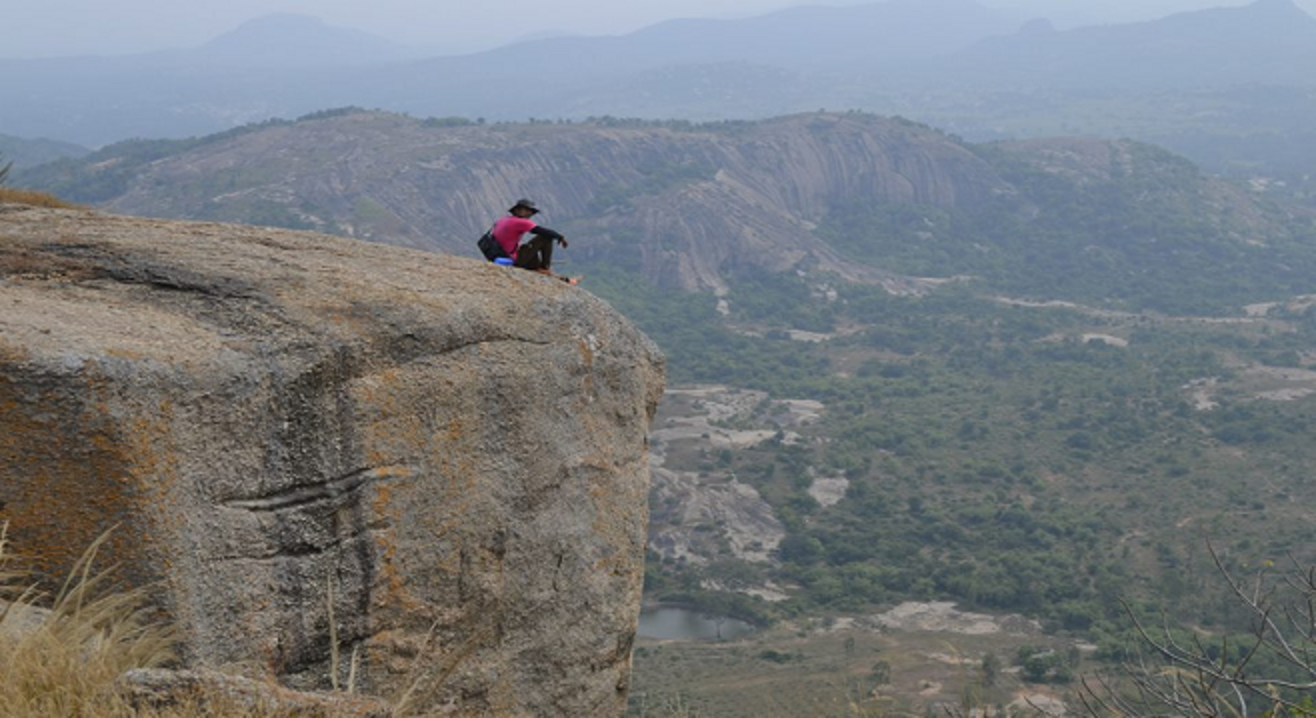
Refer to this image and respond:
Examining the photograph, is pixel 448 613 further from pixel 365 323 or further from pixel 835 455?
pixel 835 455

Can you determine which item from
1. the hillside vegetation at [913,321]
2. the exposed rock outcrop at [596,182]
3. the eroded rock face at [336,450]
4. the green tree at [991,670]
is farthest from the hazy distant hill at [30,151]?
the eroded rock face at [336,450]

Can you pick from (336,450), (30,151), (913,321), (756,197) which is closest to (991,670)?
(336,450)

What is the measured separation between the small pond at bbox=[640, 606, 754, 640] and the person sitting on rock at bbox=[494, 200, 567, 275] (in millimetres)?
35242

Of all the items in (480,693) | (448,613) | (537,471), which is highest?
(537,471)

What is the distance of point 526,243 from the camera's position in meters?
8.80

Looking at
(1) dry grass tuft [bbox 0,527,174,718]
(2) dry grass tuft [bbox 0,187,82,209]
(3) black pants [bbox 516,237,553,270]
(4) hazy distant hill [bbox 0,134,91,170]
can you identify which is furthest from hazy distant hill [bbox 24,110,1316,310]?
(1) dry grass tuft [bbox 0,527,174,718]

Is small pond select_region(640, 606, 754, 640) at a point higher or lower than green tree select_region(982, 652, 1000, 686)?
lower

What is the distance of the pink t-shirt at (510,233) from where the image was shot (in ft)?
29.5

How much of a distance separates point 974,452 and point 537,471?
214ft

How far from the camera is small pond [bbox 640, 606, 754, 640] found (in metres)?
44.3

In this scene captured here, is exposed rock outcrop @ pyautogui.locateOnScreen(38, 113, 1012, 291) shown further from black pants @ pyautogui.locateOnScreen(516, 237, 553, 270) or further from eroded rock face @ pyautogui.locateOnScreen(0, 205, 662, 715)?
eroded rock face @ pyautogui.locateOnScreen(0, 205, 662, 715)

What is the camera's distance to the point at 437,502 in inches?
259

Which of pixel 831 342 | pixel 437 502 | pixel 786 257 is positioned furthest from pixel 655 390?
pixel 786 257

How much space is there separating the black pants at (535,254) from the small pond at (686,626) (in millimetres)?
35420
